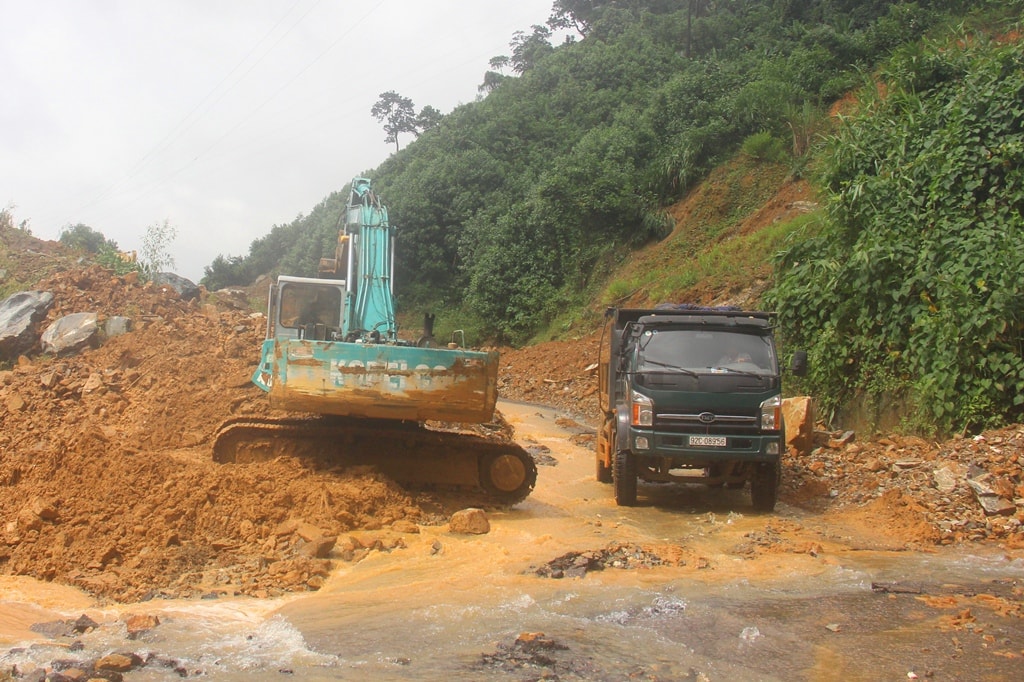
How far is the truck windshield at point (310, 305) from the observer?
11.3 m

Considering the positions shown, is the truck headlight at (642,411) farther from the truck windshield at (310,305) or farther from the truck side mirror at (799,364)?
the truck windshield at (310,305)

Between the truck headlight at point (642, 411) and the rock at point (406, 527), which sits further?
the truck headlight at point (642, 411)

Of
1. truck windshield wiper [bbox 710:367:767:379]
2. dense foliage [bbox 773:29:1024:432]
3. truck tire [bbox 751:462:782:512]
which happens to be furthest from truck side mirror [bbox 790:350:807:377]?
dense foliage [bbox 773:29:1024:432]

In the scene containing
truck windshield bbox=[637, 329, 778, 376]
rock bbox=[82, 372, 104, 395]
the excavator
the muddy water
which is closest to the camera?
the muddy water

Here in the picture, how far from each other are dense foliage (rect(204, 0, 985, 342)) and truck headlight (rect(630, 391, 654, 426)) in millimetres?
20628

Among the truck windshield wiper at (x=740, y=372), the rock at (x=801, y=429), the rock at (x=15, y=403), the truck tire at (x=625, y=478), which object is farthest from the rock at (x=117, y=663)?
the rock at (x=801, y=429)

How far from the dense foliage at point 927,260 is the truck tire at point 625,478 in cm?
445

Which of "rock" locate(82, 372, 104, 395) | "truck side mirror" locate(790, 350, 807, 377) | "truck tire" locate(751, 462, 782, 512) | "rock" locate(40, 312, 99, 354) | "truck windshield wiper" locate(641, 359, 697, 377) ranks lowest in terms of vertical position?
"truck tire" locate(751, 462, 782, 512)

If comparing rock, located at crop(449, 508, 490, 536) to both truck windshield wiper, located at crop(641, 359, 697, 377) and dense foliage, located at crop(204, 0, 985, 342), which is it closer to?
truck windshield wiper, located at crop(641, 359, 697, 377)

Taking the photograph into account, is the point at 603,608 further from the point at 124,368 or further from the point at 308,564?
the point at 124,368

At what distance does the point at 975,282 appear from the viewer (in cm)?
1203

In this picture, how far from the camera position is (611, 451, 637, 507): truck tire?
1036 centimetres

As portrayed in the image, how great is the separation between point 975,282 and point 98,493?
423 inches

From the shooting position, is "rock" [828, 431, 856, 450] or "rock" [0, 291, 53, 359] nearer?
"rock" [828, 431, 856, 450]
